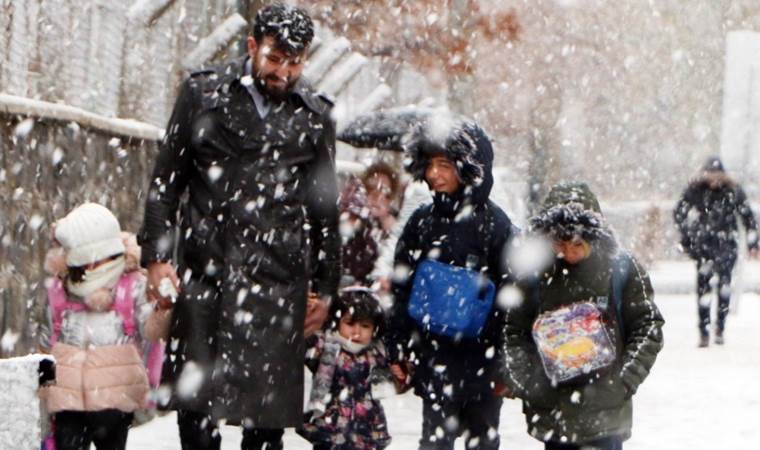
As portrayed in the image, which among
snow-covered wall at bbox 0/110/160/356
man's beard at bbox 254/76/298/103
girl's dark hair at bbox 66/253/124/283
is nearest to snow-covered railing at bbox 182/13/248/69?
snow-covered wall at bbox 0/110/160/356

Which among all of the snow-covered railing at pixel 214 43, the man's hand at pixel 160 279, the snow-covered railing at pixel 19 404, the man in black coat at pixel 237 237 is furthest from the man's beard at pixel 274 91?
the snow-covered railing at pixel 214 43

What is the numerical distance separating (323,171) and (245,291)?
1.71 ft

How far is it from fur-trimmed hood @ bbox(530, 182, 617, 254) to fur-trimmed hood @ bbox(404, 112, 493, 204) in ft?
2.22

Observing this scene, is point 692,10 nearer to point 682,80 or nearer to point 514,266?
point 682,80

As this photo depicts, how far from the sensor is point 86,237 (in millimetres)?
5395

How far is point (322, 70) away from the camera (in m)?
10.6

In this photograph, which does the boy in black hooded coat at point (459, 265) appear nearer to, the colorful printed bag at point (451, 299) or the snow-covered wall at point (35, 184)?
the colorful printed bag at point (451, 299)

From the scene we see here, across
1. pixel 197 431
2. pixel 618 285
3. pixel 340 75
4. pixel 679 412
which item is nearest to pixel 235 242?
pixel 197 431

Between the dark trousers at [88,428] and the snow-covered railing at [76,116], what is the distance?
122cm

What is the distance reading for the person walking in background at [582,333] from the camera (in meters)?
5.07

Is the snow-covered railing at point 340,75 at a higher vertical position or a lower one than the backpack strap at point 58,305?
higher

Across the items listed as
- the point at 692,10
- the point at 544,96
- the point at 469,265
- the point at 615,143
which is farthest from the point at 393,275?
the point at 692,10

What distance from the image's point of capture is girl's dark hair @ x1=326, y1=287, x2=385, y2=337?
5871 mm

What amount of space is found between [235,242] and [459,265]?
4.14 ft
